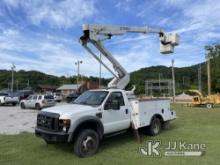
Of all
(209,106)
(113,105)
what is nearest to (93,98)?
(113,105)

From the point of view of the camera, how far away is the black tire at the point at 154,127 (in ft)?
32.5

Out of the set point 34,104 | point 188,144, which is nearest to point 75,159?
point 188,144

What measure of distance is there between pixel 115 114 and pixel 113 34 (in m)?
4.05

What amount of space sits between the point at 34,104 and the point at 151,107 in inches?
750

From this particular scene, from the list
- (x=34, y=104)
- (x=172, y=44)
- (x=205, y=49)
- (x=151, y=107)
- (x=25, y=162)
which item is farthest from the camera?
(x=205, y=49)

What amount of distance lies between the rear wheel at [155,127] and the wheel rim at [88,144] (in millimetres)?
3202

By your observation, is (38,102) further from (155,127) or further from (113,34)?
(155,127)

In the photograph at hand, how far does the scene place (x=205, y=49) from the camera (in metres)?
60.1

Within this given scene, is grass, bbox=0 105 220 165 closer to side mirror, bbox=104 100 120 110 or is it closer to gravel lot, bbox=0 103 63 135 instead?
side mirror, bbox=104 100 120 110

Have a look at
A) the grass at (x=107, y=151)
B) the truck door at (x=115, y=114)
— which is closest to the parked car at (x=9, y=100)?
the grass at (x=107, y=151)

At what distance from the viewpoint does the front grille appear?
7051mm

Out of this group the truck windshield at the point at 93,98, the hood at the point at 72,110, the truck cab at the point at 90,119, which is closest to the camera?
the truck cab at the point at 90,119

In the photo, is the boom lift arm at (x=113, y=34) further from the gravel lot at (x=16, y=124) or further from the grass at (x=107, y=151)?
the gravel lot at (x=16, y=124)

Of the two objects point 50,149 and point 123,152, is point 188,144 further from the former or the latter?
point 50,149
